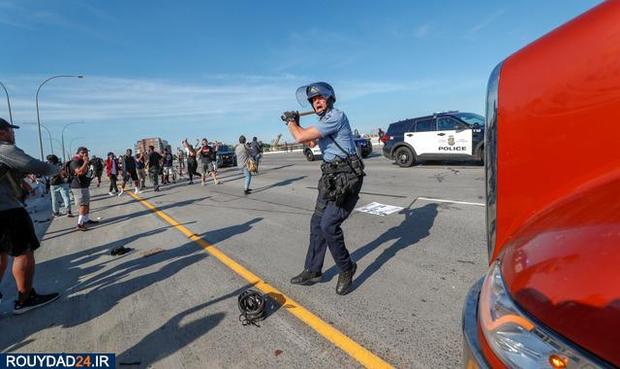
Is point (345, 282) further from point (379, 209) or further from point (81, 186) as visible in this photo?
point (81, 186)

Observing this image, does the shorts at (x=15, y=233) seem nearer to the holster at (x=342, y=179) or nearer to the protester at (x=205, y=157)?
the holster at (x=342, y=179)

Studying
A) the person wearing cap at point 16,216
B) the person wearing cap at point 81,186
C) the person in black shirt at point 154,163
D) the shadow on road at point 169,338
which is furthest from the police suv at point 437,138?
the person wearing cap at point 16,216

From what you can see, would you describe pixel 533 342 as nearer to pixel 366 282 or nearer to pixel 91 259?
pixel 366 282

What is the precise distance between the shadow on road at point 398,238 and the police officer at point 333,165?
55cm

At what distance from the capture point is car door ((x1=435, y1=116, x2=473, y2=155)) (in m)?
12.0

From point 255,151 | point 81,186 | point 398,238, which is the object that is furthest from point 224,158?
point 398,238

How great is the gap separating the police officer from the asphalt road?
567mm

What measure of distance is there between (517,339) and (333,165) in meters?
2.31

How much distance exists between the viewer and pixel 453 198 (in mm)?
7359

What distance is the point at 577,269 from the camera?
108 centimetres

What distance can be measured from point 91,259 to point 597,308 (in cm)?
612

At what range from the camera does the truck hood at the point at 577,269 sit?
0.92 metres

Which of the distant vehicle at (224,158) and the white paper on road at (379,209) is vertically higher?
the distant vehicle at (224,158)

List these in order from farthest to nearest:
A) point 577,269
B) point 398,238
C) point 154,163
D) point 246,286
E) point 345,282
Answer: point 154,163, point 398,238, point 246,286, point 345,282, point 577,269
